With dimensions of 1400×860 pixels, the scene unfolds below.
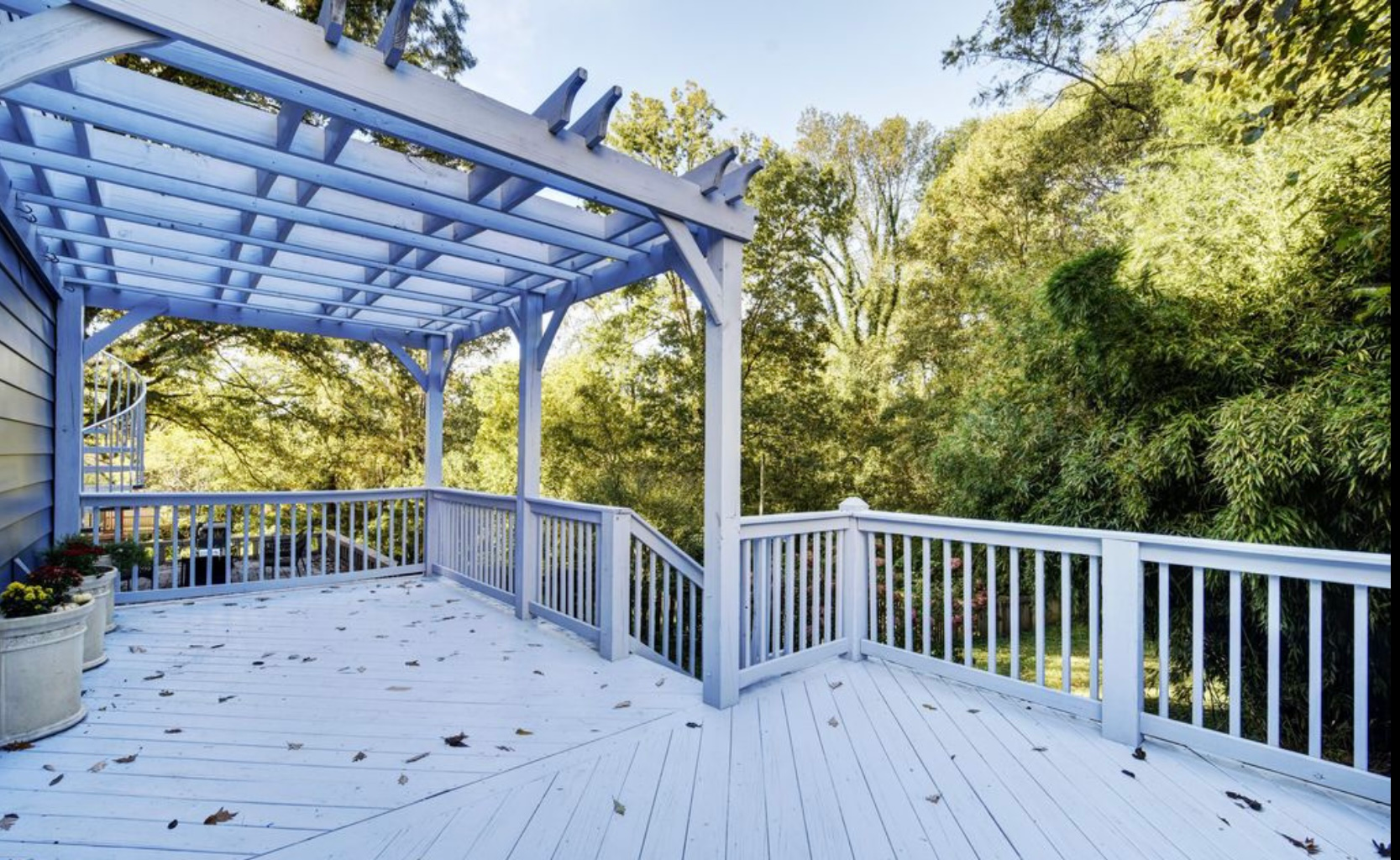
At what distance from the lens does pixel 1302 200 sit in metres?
3.83

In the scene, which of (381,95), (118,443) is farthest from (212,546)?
(381,95)

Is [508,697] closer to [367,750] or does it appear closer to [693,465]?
[367,750]

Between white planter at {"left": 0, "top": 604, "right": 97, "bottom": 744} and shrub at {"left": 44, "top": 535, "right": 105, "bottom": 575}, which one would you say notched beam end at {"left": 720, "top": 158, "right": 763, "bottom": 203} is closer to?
white planter at {"left": 0, "top": 604, "right": 97, "bottom": 744}

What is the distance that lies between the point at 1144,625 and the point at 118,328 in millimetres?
7312

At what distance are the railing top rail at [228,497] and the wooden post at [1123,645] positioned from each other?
5591 millimetres

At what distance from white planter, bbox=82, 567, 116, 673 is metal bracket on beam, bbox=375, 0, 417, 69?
339 cm

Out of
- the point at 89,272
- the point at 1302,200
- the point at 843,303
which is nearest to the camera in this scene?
the point at 1302,200

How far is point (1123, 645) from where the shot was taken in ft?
9.06

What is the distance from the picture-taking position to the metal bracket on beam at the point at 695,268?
309 cm

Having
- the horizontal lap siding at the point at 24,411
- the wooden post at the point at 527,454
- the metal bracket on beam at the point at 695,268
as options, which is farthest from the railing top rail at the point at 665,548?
the horizontal lap siding at the point at 24,411

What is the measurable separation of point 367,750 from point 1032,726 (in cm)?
287

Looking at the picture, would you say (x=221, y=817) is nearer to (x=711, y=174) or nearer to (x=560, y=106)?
(x=560, y=106)

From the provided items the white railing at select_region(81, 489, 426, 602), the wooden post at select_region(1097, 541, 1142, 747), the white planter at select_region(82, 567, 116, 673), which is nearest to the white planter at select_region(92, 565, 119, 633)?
the white planter at select_region(82, 567, 116, 673)

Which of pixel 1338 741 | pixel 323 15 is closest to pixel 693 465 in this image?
pixel 1338 741
